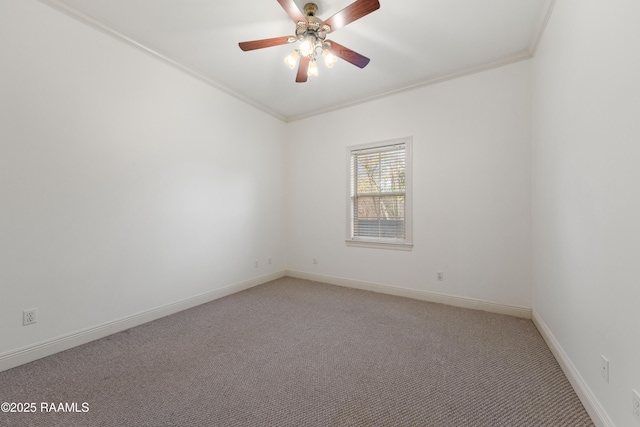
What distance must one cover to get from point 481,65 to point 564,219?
84.1 inches

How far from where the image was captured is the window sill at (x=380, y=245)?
11.8 feet

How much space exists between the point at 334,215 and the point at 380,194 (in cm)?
83

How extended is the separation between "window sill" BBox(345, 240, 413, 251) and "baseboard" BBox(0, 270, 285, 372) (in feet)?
6.53

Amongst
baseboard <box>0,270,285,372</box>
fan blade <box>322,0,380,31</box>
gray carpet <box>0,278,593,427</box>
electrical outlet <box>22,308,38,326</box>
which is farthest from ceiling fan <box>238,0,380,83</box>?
baseboard <box>0,270,285,372</box>

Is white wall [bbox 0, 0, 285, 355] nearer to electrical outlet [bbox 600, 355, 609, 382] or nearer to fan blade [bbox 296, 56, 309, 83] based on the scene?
fan blade [bbox 296, 56, 309, 83]

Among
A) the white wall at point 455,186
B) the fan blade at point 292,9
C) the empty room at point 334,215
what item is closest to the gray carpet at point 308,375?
the empty room at point 334,215

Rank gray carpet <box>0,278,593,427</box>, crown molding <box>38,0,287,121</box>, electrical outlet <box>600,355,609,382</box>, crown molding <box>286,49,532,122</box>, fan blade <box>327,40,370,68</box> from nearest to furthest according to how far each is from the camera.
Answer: electrical outlet <box>600,355,609,382</box>, gray carpet <box>0,278,593,427</box>, crown molding <box>38,0,287,121</box>, fan blade <box>327,40,370,68</box>, crown molding <box>286,49,532,122</box>

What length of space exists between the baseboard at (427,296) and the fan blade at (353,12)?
316 cm

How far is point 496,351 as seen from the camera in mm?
2158

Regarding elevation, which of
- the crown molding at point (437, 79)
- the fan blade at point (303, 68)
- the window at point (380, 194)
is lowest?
the window at point (380, 194)

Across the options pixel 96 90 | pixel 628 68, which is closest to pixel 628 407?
pixel 628 68

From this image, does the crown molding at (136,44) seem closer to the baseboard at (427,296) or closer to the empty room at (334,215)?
the empty room at (334,215)

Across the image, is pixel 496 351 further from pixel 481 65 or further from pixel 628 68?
pixel 481 65

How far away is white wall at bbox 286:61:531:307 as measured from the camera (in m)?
2.89
